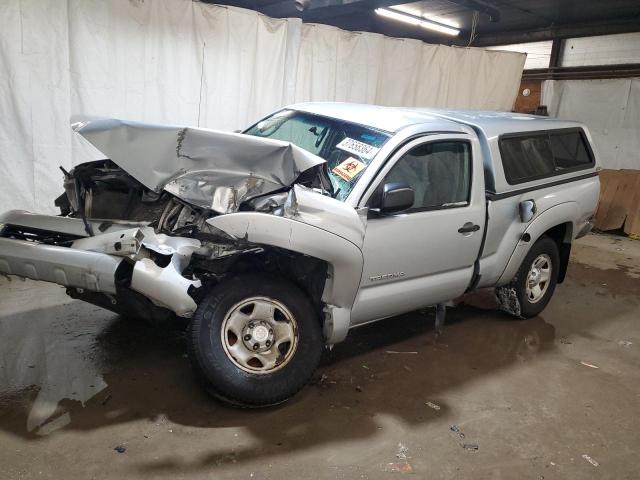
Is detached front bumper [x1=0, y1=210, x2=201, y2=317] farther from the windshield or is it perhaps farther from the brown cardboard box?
the brown cardboard box

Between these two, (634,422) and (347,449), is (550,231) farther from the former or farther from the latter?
(347,449)

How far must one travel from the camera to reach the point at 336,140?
3.81 metres

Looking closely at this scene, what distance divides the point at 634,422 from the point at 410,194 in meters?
2.14

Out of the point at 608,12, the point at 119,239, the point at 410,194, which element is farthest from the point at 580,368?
the point at 608,12

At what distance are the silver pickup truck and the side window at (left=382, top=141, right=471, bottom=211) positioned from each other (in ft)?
0.04

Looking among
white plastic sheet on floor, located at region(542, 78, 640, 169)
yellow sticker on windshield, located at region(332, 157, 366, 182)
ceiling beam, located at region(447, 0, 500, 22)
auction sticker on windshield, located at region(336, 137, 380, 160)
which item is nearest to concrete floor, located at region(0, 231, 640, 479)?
yellow sticker on windshield, located at region(332, 157, 366, 182)

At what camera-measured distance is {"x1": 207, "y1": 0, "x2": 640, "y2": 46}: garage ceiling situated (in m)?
8.51

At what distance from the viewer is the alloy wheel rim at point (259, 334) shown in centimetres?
316

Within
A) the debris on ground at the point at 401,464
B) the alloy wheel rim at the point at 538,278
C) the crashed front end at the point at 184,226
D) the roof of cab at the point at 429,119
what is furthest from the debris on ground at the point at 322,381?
the alloy wheel rim at the point at 538,278

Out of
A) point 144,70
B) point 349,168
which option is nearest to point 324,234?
point 349,168

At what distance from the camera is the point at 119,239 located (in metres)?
2.95

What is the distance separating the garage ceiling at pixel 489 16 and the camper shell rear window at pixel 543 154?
4132 mm

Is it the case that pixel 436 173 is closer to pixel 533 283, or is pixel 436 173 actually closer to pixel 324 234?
pixel 324 234

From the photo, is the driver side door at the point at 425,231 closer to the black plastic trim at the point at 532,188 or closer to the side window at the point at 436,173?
the side window at the point at 436,173
